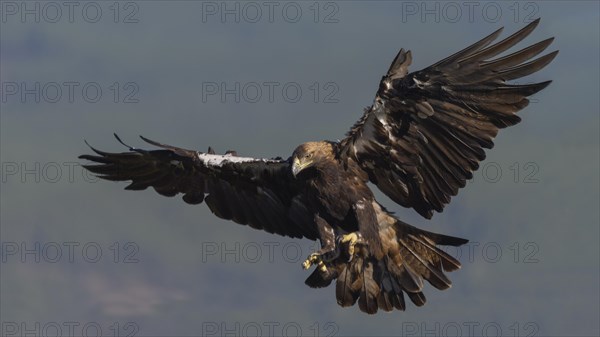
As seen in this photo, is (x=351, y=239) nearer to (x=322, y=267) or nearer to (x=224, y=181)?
Answer: (x=322, y=267)

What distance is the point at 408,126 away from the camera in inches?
627

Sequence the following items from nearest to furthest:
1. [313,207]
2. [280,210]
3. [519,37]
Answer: [519,37] < [313,207] < [280,210]

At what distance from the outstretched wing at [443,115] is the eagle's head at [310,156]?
7.9 inches

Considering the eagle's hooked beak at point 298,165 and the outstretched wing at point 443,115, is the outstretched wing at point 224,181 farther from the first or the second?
the outstretched wing at point 443,115

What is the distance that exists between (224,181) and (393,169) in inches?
104

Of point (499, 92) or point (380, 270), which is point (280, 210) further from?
point (499, 92)

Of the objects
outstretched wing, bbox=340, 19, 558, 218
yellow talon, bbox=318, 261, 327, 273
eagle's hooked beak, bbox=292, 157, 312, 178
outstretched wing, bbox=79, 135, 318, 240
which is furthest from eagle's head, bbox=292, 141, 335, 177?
yellow talon, bbox=318, 261, 327, 273

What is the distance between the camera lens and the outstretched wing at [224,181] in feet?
57.1

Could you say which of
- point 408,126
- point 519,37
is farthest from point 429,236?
point 519,37

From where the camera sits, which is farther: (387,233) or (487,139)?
(387,233)

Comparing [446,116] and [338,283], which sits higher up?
[446,116]

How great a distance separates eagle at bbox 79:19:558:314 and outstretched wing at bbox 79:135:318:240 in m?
0.02

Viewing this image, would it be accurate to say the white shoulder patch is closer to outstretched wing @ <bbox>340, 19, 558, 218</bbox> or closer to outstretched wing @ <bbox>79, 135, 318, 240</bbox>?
outstretched wing @ <bbox>79, 135, 318, 240</bbox>

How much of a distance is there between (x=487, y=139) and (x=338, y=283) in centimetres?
271
